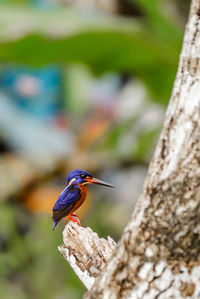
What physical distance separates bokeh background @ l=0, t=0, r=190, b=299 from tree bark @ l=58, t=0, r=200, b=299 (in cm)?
141

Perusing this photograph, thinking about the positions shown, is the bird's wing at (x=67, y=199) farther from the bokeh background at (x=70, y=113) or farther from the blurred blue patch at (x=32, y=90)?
the blurred blue patch at (x=32, y=90)

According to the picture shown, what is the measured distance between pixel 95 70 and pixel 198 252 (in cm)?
215

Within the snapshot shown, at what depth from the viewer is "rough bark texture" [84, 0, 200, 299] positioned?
2.92ft

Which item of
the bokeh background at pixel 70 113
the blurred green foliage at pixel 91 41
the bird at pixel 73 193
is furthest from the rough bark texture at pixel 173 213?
the blurred green foliage at pixel 91 41

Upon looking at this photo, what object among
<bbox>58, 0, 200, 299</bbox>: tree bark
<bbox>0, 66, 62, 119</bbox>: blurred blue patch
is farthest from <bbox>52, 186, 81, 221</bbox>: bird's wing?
<bbox>0, 66, 62, 119</bbox>: blurred blue patch

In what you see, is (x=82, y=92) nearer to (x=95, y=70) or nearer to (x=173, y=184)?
(x=95, y=70)

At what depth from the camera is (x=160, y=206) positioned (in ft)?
2.98

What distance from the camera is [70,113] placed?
18.3ft

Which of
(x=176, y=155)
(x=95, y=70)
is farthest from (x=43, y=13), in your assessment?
(x=176, y=155)

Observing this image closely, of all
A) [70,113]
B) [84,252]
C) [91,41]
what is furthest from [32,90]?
[84,252]

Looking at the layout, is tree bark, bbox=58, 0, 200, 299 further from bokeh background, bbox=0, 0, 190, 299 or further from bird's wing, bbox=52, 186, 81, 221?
bokeh background, bbox=0, 0, 190, 299

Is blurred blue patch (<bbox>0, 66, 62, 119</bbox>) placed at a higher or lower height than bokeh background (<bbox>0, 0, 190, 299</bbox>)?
higher

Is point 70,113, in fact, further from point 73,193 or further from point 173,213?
point 173,213

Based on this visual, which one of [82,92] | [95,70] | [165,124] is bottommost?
[165,124]
